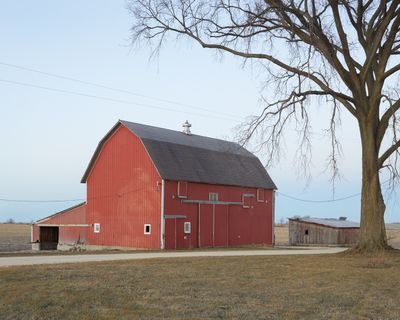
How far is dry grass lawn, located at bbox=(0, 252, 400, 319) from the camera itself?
11.2 meters

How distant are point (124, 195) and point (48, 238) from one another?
13484mm

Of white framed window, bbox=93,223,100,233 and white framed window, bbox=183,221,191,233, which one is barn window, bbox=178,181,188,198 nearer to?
white framed window, bbox=183,221,191,233

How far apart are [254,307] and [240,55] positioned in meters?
15.9

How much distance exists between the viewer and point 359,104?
78.9 feet

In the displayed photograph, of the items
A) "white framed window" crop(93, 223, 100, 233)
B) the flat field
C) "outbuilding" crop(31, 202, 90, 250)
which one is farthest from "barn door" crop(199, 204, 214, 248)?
the flat field

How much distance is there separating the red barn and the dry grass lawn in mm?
21327

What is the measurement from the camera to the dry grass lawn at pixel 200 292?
440 inches

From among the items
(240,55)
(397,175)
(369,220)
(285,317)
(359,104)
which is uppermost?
(240,55)

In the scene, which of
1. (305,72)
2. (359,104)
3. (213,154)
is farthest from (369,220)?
(213,154)

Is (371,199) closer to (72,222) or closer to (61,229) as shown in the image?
(72,222)

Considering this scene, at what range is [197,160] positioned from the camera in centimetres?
4394

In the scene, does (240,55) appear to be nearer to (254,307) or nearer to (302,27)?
(302,27)

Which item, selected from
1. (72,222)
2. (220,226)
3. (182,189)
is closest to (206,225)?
(220,226)

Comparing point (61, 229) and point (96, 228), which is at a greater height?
point (96, 228)
